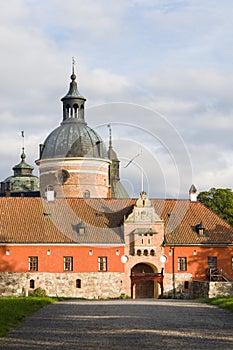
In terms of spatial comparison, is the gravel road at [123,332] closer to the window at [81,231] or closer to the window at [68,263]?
the window at [68,263]

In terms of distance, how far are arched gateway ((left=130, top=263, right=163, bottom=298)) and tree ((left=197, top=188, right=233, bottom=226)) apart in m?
12.1

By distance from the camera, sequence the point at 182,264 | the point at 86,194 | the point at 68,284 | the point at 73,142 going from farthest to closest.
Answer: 1. the point at 73,142
2. the point at 86,194
3. the point at 182,264
4. the point at 68,284

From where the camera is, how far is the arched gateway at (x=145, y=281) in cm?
4766

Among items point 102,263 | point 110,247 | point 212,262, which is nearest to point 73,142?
point 110,247

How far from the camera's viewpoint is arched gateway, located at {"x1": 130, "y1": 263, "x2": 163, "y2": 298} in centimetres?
4766

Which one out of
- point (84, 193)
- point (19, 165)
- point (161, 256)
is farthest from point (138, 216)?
point (19, 165)

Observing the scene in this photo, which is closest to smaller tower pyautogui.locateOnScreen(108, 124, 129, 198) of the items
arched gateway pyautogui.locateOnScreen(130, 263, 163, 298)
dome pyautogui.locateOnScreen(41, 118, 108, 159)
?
dome pyautogui.locateOnScreen(41, 118, 108, 159)

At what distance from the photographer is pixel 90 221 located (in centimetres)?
5022

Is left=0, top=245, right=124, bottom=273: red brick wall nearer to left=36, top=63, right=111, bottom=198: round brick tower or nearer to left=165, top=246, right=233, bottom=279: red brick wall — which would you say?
left=165, top=246, right=233, bottom=279: red brick wall

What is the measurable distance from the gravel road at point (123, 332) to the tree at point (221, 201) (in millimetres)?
38384

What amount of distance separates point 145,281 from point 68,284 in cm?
537

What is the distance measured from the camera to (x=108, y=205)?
52.2m

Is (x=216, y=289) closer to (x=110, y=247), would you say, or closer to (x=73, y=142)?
(x=110, y=247)

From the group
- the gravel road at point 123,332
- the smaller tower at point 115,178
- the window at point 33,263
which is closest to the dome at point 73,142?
the smaller tower at point 115,178
